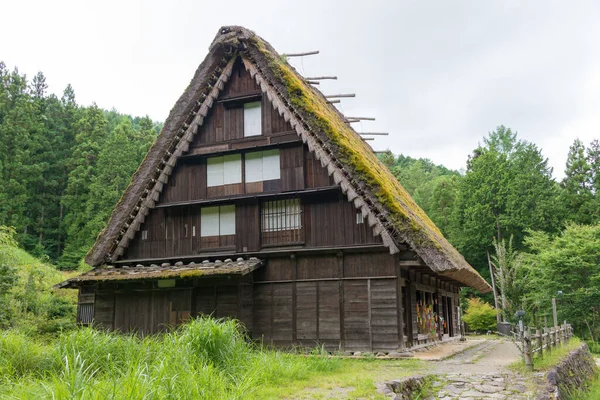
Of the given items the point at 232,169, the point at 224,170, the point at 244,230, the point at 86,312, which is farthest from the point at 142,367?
the point at 86,312

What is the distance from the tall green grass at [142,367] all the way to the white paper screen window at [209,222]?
7868mm

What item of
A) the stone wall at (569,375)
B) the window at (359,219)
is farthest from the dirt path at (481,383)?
the window at (359,219)

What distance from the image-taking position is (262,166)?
1691cm

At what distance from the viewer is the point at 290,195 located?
16.1 meters

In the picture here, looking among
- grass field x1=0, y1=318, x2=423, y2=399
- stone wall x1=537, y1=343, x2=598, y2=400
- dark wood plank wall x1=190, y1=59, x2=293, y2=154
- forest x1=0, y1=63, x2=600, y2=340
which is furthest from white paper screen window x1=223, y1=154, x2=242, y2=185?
forest x1=0, y1=63, x2=600, y2=340

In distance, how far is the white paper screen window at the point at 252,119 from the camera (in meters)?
17.2

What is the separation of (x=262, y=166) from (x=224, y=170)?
1434 millimetres

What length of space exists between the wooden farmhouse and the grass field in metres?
4.94

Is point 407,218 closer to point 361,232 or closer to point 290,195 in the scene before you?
point 361,232

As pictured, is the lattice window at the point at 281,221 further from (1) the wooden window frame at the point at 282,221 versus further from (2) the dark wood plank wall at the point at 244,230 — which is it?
(2) the dark wood plank wall at the point at 244,230

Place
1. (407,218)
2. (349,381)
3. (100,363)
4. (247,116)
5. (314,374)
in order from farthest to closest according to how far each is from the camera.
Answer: (247,116) < (407,218) < (314,374) < (349,381) < (100,363)

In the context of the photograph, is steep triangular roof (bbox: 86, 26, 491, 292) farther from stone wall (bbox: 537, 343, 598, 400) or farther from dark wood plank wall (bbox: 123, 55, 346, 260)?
stone wall (bbox: 537, 343, 598, 400)

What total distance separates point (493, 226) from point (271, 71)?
94.6ft

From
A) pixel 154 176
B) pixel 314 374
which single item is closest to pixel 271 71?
pixel 154 176
